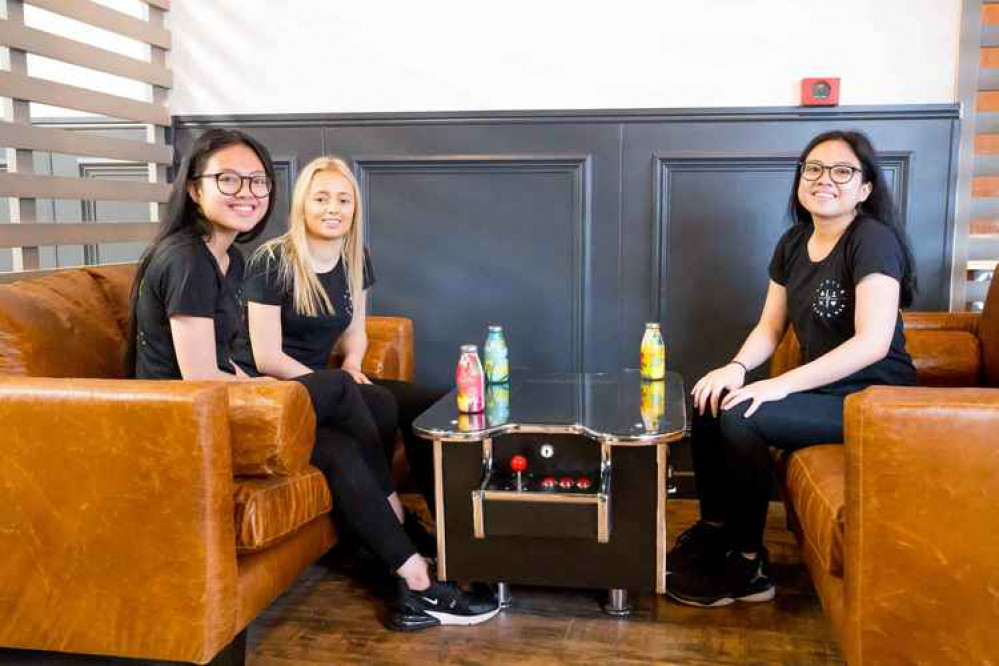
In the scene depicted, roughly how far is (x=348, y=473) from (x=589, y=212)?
1474 mm

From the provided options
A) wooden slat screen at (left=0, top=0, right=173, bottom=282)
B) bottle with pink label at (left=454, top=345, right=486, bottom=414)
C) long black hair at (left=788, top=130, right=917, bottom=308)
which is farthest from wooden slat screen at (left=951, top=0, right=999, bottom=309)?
wooden slat screen at (left=0, top=0, right=173, bottom=282)

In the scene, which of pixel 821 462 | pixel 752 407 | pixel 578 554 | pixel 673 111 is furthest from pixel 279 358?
pixel 673 111

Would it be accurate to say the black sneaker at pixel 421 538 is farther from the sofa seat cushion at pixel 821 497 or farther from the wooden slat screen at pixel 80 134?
the wooden slat screen at pixel 80 134

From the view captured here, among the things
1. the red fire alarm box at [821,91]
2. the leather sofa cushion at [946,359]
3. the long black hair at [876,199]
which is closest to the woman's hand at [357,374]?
the long black hair at [876,199]

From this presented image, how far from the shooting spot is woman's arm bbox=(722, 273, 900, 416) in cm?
214

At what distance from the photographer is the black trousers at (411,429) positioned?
246 cm

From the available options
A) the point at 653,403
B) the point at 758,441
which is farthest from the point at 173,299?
the point at 758,441

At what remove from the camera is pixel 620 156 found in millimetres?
3137

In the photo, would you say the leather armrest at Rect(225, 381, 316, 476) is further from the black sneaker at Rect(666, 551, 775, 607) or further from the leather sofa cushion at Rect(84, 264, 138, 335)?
the black sneaker at Rect(666, 551, 775, 607)

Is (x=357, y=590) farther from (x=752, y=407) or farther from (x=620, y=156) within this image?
(x=620, y=156)

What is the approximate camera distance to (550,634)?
2.11m

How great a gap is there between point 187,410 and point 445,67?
1.91 meters

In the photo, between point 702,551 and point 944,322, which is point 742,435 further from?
point 944,322

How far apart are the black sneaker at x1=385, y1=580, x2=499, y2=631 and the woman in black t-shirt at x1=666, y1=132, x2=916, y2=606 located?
53 centimetres
